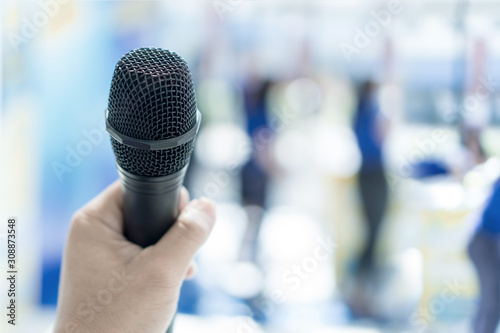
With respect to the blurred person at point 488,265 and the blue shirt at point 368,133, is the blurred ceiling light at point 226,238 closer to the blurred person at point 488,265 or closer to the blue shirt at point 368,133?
the blue shirt at point 368,133

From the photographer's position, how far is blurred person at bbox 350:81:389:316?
5.90 feet

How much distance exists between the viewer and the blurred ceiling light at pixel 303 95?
6.41 feet

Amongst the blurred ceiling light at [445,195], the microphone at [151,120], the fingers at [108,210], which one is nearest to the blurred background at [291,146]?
the blurred ceiling light at [445,195]

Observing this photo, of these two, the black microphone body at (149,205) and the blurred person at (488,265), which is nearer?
the black microphone body at (149,205)

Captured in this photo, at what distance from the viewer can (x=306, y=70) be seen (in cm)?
198

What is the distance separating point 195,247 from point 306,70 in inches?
62.2

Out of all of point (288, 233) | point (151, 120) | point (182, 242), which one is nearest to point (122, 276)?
point (182, 242)

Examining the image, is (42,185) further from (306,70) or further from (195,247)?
(195,247)

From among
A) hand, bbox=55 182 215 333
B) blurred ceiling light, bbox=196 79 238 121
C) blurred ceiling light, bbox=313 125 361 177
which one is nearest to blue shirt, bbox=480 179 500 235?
blurred ceiling light, bbox=313 125 361 177

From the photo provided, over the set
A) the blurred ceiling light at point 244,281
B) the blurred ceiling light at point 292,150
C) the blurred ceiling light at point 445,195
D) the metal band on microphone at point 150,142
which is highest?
the metal band on microphone at point 150,142

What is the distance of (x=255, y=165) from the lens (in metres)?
1.90

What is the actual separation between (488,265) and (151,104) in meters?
1.53

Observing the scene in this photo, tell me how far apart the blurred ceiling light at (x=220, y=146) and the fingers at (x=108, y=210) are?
1324 millimetres

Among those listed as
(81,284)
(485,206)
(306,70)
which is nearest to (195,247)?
(81,284)
